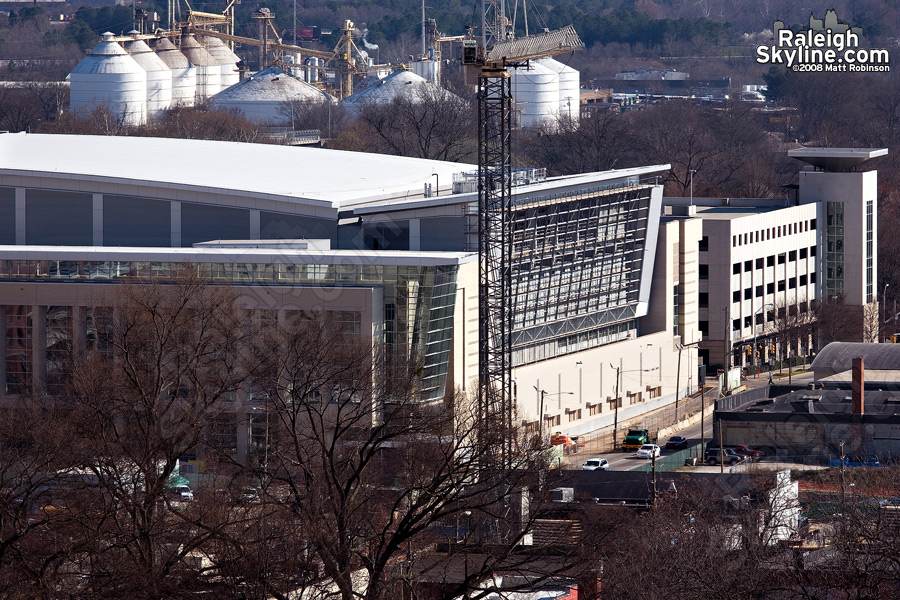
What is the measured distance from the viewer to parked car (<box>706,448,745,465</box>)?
2233 inches

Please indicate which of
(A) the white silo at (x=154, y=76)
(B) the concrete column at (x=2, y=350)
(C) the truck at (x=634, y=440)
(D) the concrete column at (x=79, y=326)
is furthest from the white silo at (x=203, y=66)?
(D) the concrete column at (x=79, y=326)

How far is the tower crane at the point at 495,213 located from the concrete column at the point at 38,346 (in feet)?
40.6

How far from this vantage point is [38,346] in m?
54.6

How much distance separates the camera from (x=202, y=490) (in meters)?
38.1

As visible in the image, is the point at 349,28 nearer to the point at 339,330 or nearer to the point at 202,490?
the point at 339,330

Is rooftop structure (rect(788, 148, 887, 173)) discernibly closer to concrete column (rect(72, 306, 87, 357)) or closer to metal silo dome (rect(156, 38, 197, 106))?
concrete column (rect(72, 306, 87, 357))

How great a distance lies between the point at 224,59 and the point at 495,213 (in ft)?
395

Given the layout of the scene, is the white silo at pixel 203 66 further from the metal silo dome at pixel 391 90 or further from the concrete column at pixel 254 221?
the concrete column at pixel 254 221

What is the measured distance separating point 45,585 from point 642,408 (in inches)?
1669

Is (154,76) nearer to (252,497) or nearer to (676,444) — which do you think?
(676,444)

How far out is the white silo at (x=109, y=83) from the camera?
5846 inches

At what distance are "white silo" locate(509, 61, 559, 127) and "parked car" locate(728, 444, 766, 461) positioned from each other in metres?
97.2

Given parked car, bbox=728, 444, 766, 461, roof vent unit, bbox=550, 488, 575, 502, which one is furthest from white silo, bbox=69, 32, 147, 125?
roof vent unit, bbox=550, 488, 575, 502

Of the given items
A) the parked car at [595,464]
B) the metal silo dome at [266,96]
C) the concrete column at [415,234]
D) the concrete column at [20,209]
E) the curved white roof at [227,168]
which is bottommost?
the parked car at [595,464]
